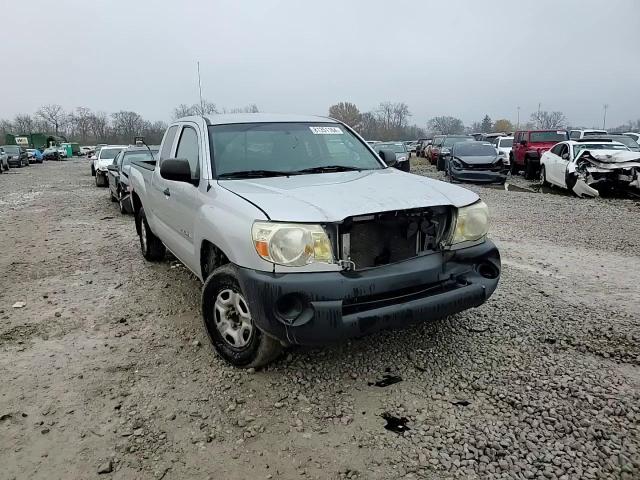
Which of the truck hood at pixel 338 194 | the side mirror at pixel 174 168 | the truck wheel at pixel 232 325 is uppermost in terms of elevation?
the side mirror at pixel 174 168

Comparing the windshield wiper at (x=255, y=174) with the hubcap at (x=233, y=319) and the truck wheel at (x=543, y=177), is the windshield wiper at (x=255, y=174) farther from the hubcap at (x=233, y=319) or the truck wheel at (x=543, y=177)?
the truck wheel at (x=543, y=177)

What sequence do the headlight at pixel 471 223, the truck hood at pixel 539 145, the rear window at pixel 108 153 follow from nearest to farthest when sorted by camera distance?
the headlight at pixel 471 223 < the truck hood at pixel 539 145 < the rear window at pixel 108 153

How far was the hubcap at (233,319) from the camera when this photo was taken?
124 inches

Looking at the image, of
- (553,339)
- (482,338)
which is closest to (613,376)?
(553,339)

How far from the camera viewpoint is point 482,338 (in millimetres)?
3684

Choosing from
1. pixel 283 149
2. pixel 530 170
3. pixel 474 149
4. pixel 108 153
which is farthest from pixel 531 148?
pixel 283 149

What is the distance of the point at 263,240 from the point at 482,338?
201 centimetres

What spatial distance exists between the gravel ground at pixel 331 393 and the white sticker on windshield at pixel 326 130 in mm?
1931

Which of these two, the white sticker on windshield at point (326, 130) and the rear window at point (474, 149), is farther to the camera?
the rear window at point (474, 149)

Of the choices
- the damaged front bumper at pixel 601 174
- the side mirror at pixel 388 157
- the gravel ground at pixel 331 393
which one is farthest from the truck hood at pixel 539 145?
the side mirror at pixel 388 157

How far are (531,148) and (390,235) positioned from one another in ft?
56.1

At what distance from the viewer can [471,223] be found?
327cm

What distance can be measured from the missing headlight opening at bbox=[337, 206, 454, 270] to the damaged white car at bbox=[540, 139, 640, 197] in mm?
10537

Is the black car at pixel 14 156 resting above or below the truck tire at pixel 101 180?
above
